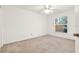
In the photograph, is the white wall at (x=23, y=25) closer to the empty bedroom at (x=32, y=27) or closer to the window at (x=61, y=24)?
the empty bedroom at (x=32, y=27)

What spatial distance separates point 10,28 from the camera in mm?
1334

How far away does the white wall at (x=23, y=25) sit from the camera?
4.50ft

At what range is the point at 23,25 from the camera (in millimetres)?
1436

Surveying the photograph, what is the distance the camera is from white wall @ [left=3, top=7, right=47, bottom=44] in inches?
54.0

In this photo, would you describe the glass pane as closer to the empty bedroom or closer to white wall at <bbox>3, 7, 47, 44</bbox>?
the empty bedroom

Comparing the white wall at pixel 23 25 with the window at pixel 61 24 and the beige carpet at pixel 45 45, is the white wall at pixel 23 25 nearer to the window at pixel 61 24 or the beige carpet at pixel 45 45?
the beige carpet at pixel 45 45

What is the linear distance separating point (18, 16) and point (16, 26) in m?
0.19

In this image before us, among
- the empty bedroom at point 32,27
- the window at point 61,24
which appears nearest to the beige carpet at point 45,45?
the empty bedroom at point 32,27

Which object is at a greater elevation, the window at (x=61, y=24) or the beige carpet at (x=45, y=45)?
the window at (x=61, y=24)

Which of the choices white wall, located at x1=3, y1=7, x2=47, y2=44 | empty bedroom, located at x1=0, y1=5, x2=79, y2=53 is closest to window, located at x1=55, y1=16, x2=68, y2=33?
empty bedroom, located at x1=0, y1=5, x2=79, y2=53

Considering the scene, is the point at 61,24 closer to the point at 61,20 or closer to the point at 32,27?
the point at 61,20

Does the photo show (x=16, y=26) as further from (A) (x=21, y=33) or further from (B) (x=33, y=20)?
(B) (x=33, y=20)

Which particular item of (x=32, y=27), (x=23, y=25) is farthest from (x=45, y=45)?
(x=23, y=25)

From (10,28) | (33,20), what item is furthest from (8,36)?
(33,20)
